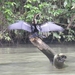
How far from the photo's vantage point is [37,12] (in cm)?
1541

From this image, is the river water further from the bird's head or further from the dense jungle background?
the dense jungle background

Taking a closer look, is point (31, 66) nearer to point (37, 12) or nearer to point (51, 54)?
point (51, 54)

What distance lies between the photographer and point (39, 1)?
51.9 ft

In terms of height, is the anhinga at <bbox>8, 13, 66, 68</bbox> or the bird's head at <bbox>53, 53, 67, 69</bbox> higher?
the anhinga at <bbox>8, 13, 66, 68</bbox>

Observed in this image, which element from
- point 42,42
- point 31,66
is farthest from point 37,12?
point 42,42

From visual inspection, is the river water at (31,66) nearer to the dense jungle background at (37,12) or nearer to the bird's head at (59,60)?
the bird's head at (59,60)

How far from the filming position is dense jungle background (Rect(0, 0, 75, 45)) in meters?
15.5

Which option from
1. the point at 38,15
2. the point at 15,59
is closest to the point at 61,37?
the point at 38,15

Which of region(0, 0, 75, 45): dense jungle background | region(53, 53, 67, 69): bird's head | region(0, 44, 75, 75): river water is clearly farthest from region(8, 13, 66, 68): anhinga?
region(0, 0, 75, 45): dense jungle background

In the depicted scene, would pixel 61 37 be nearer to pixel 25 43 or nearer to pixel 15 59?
pixel 25 43

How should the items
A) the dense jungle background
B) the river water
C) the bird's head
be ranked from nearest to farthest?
the river water → the bird's head → the dense jungle background

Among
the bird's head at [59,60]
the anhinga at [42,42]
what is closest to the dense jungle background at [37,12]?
the anhinga at [42,42]

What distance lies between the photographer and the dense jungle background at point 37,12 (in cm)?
1545

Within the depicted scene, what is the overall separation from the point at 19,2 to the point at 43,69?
811 centimetres
